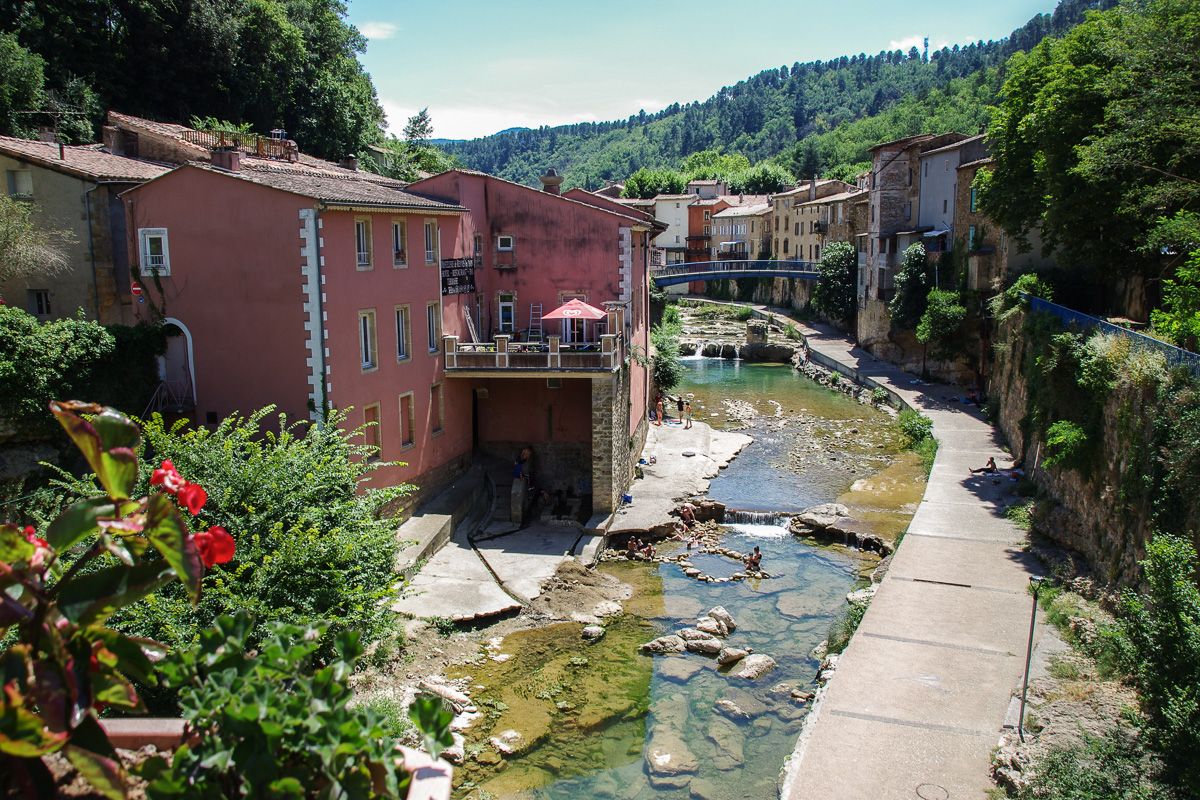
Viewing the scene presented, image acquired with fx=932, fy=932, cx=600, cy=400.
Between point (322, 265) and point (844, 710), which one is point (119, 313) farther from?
point (844, 710)

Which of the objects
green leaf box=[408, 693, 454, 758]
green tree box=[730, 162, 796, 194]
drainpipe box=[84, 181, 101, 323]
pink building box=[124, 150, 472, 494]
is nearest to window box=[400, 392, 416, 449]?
pink building box=[124, 150, 472, 494]

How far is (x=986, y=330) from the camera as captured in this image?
4272cm

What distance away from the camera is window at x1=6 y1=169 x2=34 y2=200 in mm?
23391

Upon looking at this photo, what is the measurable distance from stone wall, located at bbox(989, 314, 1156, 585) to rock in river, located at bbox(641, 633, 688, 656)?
8.62 meters

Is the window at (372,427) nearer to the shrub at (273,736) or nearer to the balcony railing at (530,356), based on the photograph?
the balcony railing at (530,356)

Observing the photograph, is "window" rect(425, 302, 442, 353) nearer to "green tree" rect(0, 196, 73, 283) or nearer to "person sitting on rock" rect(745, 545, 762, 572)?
"green tree" rect(0, 196, 73, 283)

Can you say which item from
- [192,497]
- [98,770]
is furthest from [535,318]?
[98,770]

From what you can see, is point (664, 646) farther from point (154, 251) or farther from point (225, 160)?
point (225, 160)

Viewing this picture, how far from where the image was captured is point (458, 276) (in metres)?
27.6

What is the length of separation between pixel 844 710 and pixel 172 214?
17.7 metres

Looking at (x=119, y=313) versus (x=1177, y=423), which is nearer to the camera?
(x=1177, y=423)

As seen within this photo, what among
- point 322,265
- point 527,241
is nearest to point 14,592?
point 322,265

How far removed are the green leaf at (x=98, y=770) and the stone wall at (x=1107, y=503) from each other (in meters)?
16.8

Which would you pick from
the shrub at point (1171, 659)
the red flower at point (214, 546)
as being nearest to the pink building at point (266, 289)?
the red flower at point (214, 546)
